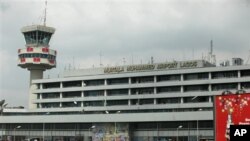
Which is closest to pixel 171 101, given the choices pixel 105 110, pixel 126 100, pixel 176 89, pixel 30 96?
pixel 176 89

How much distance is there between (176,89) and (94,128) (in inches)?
938

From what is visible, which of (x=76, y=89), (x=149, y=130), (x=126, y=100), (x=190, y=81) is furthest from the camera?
(x=76, y=89)

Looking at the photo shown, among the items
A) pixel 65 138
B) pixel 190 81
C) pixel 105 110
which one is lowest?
pixel 65 138

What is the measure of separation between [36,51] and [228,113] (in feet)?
317

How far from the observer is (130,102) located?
107562 mm

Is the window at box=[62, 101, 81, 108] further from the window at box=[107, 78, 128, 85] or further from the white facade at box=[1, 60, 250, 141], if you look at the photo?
the window at box=[107, 78, 128, 85]

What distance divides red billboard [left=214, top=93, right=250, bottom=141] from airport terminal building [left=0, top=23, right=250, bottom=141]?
39.9 m

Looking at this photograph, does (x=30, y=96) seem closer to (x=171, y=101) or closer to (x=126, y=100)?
(x=126, y=100)

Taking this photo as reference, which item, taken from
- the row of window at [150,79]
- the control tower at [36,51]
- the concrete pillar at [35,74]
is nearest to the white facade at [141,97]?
the row of window at [150,79]

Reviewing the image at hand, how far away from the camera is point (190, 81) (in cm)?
9906

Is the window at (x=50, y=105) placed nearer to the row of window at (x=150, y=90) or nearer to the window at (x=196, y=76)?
the row of window at (x=150, y=90)

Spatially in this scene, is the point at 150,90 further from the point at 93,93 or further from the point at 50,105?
the point at 50,105

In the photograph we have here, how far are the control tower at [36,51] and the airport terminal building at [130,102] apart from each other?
19.7 feet

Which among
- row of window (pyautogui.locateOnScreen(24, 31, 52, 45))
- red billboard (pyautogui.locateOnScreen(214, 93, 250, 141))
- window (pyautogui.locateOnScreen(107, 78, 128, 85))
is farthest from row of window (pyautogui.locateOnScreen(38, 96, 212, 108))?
red billboard (pyautogui.locateOnScreen(214, 93, 250, 141))
